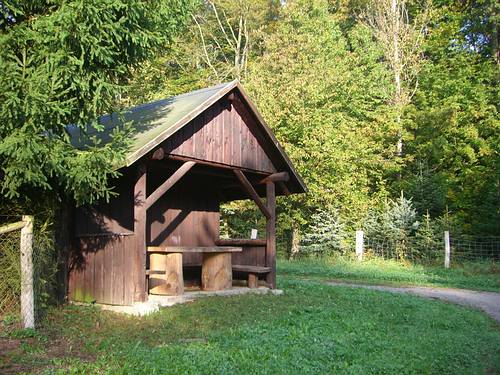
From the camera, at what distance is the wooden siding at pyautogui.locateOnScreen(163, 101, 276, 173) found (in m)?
11.1

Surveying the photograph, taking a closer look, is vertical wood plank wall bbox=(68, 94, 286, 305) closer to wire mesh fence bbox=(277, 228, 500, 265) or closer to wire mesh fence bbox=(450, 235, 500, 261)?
wire mesh fence bbox=(277, 228, 500, 265)

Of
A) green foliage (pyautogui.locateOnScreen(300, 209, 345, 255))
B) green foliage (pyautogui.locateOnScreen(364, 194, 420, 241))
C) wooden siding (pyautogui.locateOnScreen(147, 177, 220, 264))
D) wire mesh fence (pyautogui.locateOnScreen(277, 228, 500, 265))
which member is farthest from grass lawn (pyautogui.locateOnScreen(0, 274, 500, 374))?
green foliage (pyautogui.locateOnScreen(300, 209, 345, 255))

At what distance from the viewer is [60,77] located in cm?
780

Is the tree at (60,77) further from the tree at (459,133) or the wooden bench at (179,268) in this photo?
the tree at (459,133)

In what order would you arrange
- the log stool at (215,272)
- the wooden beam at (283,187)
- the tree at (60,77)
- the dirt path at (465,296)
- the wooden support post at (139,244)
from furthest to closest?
1. the wooden beam at (283,187)
2. the dirt path at (465,296)
3. the log stool at (215,272)
4. the wooden support post at (139,244)
5. the tree at (60,77)

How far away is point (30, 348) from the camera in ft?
23.0

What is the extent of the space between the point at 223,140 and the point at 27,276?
17.6ft

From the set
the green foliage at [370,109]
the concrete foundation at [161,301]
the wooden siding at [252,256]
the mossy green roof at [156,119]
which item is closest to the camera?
the mossy green roof at [156,119]

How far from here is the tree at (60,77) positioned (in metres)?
7.48

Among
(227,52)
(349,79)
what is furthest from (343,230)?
(227,52)

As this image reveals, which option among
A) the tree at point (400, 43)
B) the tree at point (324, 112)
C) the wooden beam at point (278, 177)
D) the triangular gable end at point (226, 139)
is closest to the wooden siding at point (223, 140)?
the triangular gable end at point (226, 139)

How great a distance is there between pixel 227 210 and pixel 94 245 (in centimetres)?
1828

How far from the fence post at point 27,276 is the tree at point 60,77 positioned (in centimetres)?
56

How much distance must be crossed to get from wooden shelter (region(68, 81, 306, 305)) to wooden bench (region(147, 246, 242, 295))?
0.07 feet
